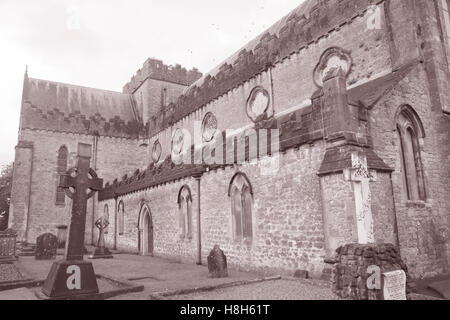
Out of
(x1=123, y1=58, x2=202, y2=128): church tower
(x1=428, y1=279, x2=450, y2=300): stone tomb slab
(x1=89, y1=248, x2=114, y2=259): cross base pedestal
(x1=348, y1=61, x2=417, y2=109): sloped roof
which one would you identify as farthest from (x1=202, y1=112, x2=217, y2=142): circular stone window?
(x1=428, y1=279, x2=450, y2=300): stone tomb slab

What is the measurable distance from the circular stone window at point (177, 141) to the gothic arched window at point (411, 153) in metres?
14.8

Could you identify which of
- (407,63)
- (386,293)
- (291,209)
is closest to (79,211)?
(291,209)

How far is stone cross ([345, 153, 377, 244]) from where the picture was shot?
790 cm

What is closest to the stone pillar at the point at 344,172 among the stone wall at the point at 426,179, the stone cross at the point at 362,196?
the stone cross at the point at 362,196

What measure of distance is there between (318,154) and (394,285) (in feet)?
12.7

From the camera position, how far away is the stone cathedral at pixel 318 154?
8.59m

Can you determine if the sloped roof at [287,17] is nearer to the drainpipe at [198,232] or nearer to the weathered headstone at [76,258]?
the drainpipe at [198,232]

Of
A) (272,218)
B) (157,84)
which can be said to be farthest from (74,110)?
(272,218)

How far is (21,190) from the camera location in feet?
76.8

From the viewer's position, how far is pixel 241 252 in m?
12.0

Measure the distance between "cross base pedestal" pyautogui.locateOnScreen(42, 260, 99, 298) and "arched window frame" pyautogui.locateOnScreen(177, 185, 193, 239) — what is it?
24.4ft

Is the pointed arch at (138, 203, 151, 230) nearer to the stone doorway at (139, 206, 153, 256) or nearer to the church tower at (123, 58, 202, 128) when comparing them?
the stone doorway at (139, 206, 153, 256)

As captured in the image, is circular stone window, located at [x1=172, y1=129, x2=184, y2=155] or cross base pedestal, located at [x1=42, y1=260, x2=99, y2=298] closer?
cross base pedestal, located at [x1=42, y1=260, x2=99, y2=298]

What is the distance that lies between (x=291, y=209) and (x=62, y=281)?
592 cm
